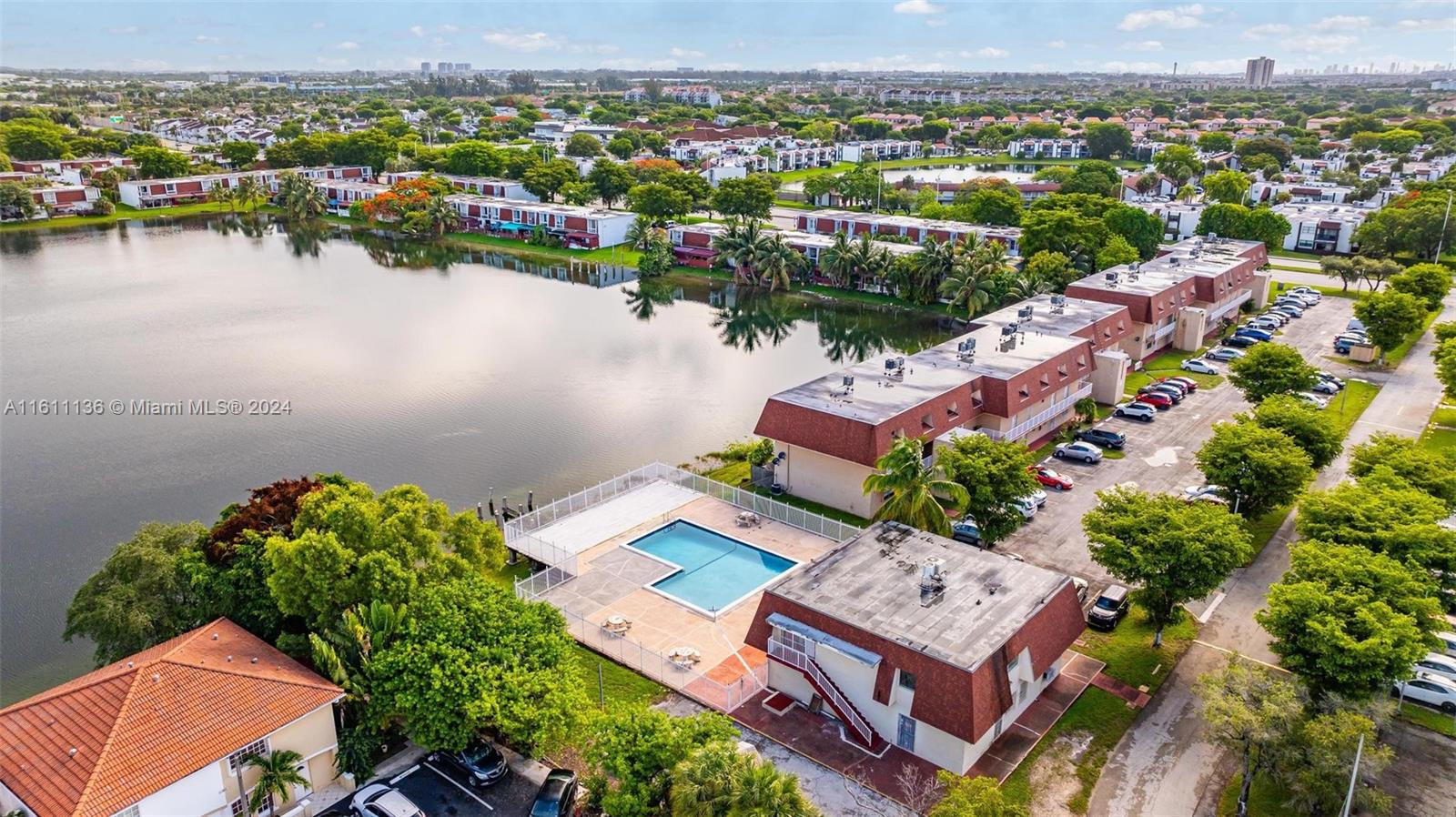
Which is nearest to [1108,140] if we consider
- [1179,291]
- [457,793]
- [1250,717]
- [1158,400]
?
[1179,291]

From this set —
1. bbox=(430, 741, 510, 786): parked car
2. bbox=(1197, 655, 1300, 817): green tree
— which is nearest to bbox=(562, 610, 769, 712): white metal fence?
bbox=(430, 741, 510, 786): parked car

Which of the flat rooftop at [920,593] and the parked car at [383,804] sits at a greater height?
the flat rooftop at [920,593]

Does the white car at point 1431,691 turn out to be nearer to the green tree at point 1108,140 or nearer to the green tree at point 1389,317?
the green tree at point 1389,317

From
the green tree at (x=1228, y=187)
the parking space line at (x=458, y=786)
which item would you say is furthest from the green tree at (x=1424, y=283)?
the parking space line at (x=458, y=786)

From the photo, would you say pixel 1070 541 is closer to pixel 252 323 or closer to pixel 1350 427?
pixel 1350 427

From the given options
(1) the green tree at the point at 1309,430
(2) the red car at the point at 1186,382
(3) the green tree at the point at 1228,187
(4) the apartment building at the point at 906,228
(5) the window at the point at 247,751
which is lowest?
(2) the red car at the point at 1186,382

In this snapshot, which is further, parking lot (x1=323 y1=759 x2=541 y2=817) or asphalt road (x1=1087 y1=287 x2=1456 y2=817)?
asphalt road (x1=1087 y1=287 x2=1456 y2=817)

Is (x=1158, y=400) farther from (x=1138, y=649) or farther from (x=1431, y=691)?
(x=1431, y=691)

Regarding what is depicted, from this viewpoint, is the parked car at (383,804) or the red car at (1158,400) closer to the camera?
the parked car at (383,804)

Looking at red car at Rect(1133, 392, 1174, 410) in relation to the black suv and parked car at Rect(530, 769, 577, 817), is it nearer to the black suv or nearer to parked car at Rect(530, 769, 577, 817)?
the black suv
